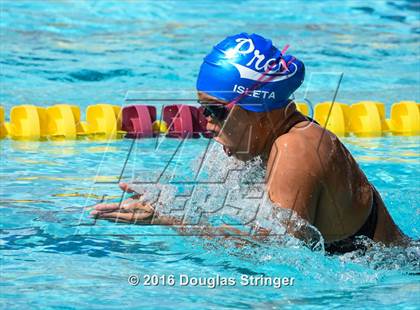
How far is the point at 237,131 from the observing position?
3.49 metres

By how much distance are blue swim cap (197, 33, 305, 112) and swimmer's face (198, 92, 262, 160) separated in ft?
0.12

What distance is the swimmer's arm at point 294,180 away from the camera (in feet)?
10.7

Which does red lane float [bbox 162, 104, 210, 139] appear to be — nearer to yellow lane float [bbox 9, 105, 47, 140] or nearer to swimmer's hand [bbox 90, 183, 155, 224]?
yellow lane float [bbox 9, 105, 47, 140]

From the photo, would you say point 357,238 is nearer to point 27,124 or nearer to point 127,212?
point 127,212

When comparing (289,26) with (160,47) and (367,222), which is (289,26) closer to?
(160,47)

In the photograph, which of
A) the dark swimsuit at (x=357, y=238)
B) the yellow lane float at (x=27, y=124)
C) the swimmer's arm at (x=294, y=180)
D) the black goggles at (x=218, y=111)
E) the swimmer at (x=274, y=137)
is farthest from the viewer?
the yellow lane float at (x=27, y=124)

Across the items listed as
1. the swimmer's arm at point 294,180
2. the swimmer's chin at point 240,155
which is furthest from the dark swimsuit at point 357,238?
the swimmer's chin at point 240,155

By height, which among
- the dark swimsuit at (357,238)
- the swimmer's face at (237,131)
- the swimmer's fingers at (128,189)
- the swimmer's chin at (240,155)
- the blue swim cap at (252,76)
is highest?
the blue swim cap at (252,76)

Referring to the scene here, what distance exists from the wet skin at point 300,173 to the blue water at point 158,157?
171 mm

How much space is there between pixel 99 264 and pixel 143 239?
0.51 m

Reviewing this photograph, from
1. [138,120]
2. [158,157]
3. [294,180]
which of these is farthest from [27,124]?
[294,180]

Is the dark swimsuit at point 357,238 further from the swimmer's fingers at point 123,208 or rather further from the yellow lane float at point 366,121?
the yellow lane float at point 366,121

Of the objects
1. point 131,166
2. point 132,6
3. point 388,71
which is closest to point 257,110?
point 131,166

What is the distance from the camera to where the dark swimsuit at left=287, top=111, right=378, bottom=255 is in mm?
3584
